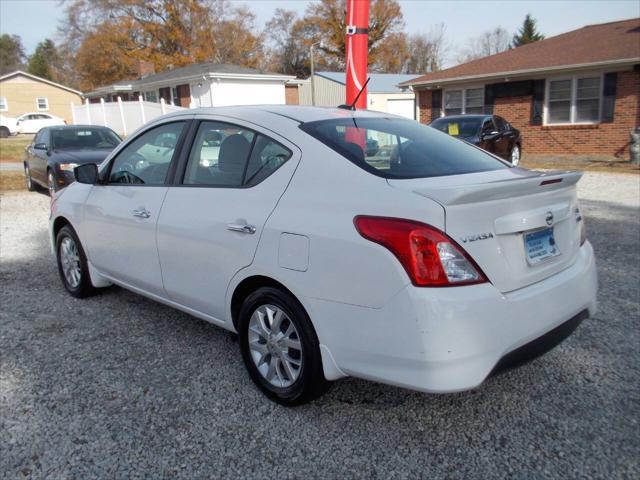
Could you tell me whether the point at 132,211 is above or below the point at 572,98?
below

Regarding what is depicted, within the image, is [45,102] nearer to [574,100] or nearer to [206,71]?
[206,71]

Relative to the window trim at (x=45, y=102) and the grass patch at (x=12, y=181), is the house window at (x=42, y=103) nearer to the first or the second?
the window trim at (x=45, y=102)

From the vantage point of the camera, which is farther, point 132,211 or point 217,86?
point 217,86

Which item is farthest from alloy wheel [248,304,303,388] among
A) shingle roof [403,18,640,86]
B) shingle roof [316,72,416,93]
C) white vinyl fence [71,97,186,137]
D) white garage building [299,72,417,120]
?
shingle roof [316,72,416,93]

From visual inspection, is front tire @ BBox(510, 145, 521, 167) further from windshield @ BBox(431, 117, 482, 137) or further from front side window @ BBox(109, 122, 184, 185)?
front side window @ BBox(109, 122, 184, 185)

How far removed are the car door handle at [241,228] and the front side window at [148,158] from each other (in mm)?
940

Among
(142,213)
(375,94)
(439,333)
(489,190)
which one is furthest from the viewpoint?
(375,94)

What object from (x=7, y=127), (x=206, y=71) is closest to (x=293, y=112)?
(x=206, y=71)

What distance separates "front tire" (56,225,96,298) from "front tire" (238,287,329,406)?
223cm

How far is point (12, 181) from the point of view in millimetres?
14906

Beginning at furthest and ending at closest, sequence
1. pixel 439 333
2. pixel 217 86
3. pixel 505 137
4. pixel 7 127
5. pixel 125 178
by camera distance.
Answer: pixel 7 127 < pixel 217 86 < pixel 505 137 < pixel 125 178 < pixel 439 333

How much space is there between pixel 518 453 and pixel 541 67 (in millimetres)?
18305

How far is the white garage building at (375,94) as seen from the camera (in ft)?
115

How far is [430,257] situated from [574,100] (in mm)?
18641
